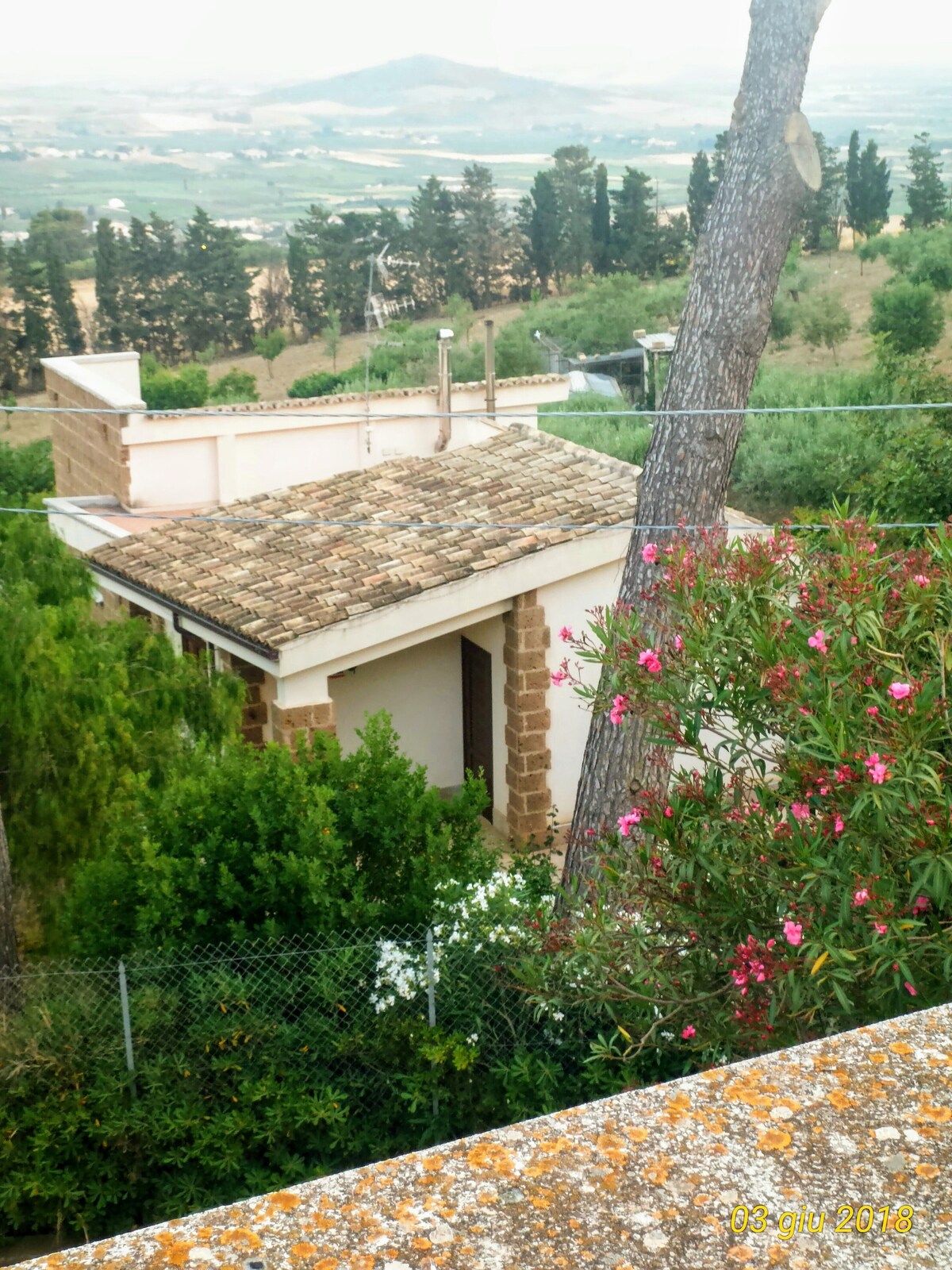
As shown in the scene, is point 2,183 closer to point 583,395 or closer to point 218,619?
point 583,395

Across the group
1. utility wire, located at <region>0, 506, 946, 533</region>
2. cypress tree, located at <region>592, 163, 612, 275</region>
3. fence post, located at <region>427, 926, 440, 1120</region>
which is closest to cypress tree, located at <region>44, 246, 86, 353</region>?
cypress tree, located at <region>592, 163, 612, 275</region>

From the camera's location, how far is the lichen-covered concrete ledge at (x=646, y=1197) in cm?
141

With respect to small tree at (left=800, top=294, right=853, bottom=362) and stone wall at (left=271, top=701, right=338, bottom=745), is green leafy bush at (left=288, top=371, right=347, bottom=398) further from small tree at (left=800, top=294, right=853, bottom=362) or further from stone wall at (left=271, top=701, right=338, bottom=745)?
stone wall at (left=271, top=701, right=338, bottom=745)

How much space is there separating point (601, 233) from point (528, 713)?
1868 inches

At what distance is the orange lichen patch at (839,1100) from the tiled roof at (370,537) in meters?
10.7

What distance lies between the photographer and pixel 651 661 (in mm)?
4105

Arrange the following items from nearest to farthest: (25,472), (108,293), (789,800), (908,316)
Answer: (789,800) → (25,472) → (908,316) → (108,293)

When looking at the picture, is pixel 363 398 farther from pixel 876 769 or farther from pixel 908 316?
pixel 876 769

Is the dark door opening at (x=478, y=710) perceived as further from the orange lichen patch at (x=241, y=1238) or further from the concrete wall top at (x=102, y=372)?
the orange lichen patch at (x=241, y=1238)

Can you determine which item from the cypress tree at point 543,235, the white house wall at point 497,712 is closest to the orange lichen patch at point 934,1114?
the white house wall at point 497,712

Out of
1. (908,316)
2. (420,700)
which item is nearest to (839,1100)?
(420,700)

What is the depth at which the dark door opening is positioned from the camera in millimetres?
14328

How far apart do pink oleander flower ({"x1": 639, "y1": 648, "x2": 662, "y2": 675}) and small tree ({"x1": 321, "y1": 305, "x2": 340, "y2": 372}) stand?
167 feet

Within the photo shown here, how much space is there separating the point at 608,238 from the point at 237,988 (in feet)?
177
